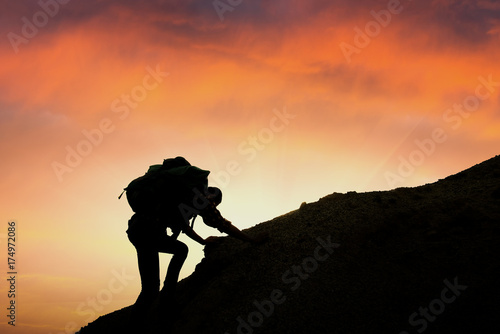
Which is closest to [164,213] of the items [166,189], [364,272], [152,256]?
[166,189]

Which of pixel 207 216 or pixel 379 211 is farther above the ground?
pixel 207 216

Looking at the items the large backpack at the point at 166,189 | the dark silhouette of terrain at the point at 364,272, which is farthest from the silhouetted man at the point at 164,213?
the dark silhouette of terrain at the point at 364,272

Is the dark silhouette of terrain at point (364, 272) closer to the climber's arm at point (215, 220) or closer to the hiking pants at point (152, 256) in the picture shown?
the hiking pants at point (152, 256)

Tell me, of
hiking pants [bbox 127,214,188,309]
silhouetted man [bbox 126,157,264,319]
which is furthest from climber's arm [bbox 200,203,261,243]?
hiking pants [bbox 127,214,188,309]

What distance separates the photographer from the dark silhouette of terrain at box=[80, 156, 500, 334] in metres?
4.37

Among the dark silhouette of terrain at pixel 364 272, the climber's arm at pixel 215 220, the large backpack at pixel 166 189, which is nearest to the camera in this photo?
the dark silhouette of terrain at pixel 364 272

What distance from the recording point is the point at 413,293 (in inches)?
179

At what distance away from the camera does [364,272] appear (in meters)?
4.92

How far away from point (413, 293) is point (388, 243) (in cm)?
86

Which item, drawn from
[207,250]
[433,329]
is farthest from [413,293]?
[207,250]

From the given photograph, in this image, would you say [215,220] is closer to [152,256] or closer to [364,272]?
[152,256]

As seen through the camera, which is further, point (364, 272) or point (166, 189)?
point (364, 272)

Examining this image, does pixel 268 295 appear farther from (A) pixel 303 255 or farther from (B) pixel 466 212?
(B) pixel 466 212

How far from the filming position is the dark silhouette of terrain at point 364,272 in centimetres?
437
